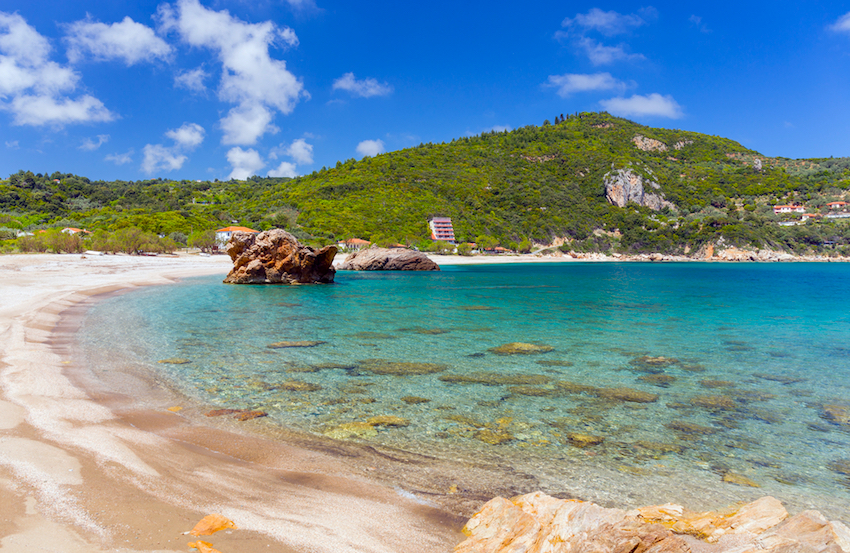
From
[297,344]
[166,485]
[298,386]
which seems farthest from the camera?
[297,344]

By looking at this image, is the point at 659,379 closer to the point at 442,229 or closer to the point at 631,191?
the point at 442,229

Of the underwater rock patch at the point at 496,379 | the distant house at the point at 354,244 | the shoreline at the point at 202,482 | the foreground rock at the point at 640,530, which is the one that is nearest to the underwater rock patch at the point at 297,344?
the shoreline at the point at 202,482

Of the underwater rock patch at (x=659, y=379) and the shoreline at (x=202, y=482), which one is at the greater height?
the shoreline at (x=202, y=482)

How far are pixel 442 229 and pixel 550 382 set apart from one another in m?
92.8

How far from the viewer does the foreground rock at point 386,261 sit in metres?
50.2

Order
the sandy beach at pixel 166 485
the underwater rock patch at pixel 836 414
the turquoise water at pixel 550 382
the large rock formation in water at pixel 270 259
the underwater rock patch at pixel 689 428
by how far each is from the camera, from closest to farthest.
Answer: the sandy beach at pixel 166 485 < the turquoise water at pixel 550 382 < the underwater rock patch at pixel 689 428 < the underwater rock patch at pixel 836 414 < the large rock formation in water at pixel 270 259

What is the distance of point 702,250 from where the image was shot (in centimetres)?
10725

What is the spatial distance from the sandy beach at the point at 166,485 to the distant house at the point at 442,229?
92025mm

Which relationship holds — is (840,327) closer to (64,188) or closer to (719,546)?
(719,546)

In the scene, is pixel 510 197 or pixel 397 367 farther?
pixel 510 197

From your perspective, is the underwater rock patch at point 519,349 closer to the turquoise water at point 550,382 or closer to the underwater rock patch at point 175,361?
the turquoise water at point 550,382

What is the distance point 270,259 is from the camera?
30031 mm

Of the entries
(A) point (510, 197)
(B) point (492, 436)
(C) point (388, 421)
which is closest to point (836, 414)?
(B) point (492, 436)

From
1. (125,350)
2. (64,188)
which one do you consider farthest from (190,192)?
(125,350)
